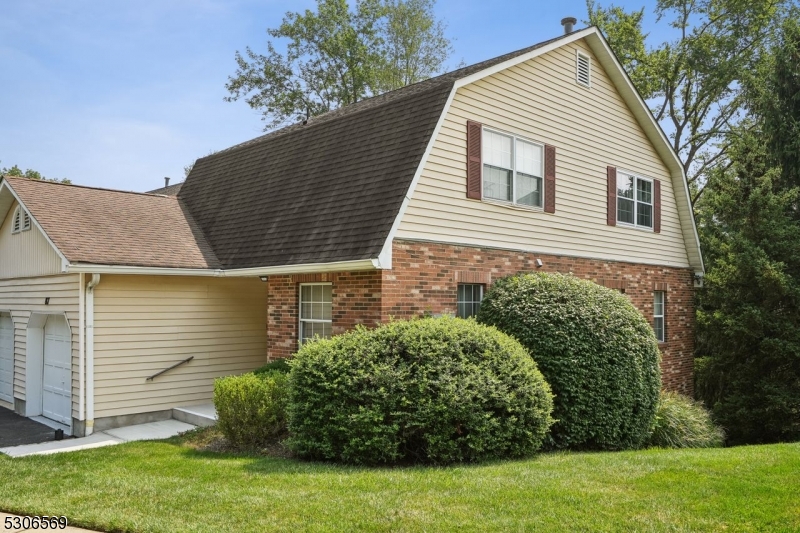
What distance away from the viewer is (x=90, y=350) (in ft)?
36.2

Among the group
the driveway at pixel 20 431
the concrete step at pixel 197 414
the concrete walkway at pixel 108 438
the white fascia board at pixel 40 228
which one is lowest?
the driveway at pixel 20 431

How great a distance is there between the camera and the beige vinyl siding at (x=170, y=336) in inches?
448

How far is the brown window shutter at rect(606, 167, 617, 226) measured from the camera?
48.3 feet

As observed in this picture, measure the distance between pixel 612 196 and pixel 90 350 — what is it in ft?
37.6

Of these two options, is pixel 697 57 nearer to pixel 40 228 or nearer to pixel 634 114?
pixel 634 114

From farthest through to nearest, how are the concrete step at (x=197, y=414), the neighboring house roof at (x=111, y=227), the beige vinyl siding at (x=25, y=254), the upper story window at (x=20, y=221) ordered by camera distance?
the upper story window at (x=20, y=221), the beige vinyl siding at (x=25, y=254), the neighboring house roof at (x=111, y=227), the concrete step at (x=197, y=414)

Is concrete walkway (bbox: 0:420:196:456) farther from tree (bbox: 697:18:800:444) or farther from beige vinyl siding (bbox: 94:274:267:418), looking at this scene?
tree (bbox: 697:18:800:444)

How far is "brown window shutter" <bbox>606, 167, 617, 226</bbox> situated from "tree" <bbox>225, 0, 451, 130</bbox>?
17.8 m

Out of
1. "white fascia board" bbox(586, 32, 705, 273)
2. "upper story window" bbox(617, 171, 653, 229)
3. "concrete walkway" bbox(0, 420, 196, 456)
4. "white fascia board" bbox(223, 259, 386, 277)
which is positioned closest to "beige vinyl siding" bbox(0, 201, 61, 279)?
"concrete walkway" bbox(0, 420, 196, 456)

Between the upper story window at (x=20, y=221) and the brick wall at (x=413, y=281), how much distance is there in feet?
17.9

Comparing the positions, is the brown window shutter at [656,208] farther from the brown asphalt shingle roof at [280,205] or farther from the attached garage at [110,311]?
the attached garage at [110,311]

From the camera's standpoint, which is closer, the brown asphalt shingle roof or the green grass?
the green grass

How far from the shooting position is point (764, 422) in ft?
48.7

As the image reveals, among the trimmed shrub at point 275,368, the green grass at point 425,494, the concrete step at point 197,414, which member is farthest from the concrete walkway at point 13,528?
the concrete step at point 197,414
